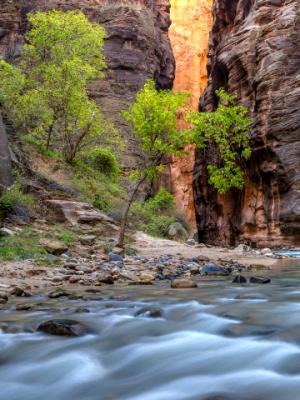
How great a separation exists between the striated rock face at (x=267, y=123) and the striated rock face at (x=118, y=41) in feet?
33.3

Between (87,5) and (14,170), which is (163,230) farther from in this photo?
(87,5)

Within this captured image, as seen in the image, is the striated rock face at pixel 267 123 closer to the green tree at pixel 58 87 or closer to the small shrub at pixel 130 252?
the green tree at pixel 58 87

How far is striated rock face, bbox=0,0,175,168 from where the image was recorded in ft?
139

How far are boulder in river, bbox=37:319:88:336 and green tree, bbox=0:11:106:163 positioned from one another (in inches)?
725

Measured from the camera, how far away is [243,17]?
128 feet

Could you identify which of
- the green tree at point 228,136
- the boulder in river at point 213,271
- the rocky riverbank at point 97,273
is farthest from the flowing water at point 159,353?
the green tree at point 228,136

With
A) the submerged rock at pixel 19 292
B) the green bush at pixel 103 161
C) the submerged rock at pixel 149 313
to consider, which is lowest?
the submerged rock at pixel 19 292

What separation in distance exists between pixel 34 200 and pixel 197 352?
13.4 metres

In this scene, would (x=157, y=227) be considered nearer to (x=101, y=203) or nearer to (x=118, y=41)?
(x=101, y=203)

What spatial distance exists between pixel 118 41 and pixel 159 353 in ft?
148

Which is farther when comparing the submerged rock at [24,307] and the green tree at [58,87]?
the green tree at [58,87]

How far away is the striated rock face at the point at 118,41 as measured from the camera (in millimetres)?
42375

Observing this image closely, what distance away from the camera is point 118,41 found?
1791 inches

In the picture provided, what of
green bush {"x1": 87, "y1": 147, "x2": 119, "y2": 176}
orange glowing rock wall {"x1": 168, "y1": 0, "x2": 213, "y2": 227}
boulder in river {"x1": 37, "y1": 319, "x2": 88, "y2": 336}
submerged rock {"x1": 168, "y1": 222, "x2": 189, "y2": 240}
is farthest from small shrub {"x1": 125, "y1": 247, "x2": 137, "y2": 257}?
orange glowing rock wall {"x1": 168, "y1": 0, "x2": 213, "y2": 227}
